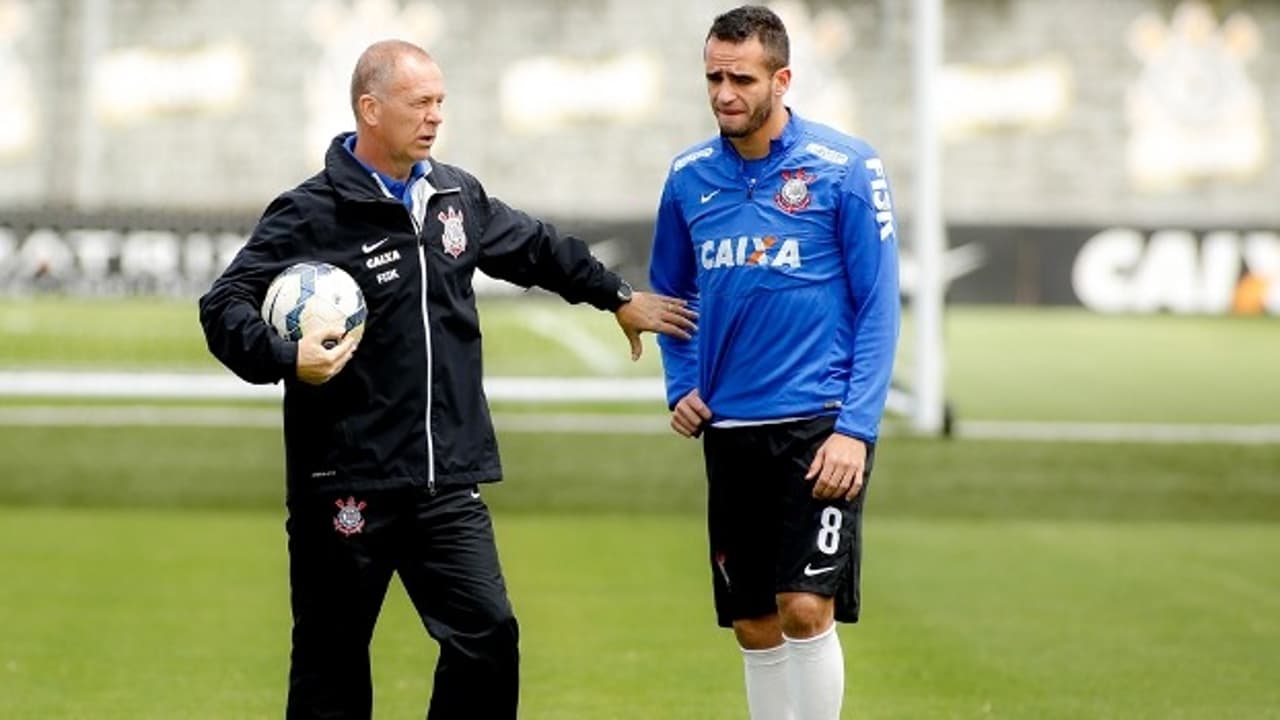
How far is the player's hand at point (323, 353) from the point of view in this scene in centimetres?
550

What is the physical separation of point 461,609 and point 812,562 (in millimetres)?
859

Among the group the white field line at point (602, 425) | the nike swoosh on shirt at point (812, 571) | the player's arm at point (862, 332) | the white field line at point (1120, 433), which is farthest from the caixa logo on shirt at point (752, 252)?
the white field line at point (1120, 433)

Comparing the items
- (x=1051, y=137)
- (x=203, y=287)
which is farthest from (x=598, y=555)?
(x=1051, y=137)

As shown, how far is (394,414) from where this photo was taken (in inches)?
225

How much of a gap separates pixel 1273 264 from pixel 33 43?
12.7 metres

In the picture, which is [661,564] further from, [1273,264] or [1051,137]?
[1051,137]

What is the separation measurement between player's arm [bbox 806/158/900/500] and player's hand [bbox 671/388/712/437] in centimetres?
35

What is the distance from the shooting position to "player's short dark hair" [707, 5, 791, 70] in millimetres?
5777

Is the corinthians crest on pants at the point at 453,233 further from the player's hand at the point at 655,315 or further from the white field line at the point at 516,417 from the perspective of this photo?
the white field line at the point at 516,417

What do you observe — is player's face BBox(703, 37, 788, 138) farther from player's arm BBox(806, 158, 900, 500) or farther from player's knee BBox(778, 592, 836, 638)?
player's knee BBox(778, 592, 836, 638)

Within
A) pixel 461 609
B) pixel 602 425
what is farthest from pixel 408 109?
pixel 602 425

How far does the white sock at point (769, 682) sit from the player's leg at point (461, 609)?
670 millimetres

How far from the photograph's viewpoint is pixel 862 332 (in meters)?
5.84

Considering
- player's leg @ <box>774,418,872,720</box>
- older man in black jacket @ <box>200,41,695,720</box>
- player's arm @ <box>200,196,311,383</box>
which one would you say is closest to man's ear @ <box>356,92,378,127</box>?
older man in black jacket @ <box>200,41,695,720</box>
